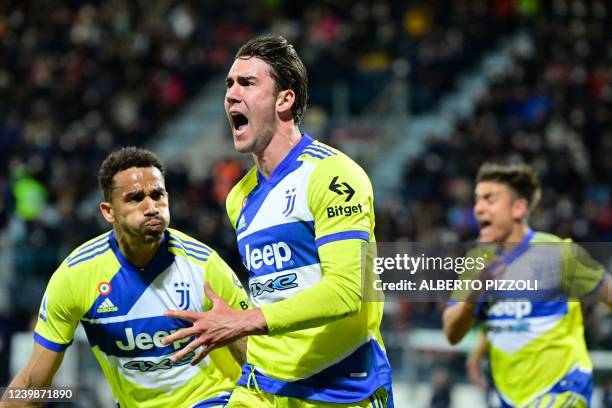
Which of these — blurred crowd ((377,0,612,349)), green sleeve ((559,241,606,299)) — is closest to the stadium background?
blurred crowd ((377,0,612,349))

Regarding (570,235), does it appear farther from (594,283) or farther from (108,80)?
(108,80)

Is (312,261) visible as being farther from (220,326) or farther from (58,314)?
(58,314)

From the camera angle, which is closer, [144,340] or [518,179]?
[144,340]

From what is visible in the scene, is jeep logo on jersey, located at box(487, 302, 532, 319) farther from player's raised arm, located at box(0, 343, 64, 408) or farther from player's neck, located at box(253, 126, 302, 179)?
player's raised arm, located at box(0, 343, 64, 408)

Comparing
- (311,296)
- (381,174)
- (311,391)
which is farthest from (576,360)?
(381,174)

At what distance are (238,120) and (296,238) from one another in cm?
64

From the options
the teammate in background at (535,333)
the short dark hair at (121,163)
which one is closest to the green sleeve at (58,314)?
the short dark hair at (121,163)

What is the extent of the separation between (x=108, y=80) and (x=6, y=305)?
831 cm

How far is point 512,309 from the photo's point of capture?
22.8 ft

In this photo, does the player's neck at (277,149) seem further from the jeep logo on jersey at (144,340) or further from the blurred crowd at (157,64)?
the blurred crowd at (157,64)

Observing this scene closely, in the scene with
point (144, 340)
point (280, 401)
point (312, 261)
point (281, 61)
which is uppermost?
point (281, 61)

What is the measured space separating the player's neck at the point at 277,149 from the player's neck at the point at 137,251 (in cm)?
110

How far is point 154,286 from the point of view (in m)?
5.49

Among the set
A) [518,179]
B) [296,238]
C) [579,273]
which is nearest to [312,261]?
[296,238]
